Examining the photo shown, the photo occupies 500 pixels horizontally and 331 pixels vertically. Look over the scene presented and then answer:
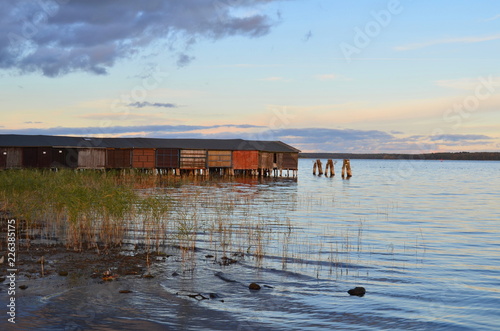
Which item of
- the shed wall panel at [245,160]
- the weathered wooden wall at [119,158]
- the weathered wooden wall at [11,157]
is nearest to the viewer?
the weathered wooden wall at [11,157]

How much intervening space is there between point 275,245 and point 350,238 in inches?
151

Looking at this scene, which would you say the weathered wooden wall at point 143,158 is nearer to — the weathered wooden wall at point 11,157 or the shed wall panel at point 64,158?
the shed wall panel at point 64,158

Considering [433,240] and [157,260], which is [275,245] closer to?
[157,260]

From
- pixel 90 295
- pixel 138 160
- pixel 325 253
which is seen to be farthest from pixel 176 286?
pixel 138 160

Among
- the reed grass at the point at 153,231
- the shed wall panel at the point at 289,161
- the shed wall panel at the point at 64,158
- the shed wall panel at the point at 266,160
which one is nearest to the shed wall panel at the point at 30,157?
the shed wall panel at the point at 64,158

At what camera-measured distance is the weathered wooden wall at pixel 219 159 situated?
66375 mm

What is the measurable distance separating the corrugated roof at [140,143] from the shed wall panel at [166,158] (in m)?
0.80

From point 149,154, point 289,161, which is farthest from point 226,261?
point 289,161

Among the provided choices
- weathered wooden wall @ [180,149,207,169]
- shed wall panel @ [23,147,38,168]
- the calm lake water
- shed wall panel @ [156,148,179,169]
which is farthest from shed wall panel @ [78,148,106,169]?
the calm lake water

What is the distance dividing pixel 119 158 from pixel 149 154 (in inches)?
146

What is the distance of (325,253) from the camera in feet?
55.7

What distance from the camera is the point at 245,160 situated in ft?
226

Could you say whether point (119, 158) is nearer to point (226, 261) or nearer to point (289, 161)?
point (289, 161)

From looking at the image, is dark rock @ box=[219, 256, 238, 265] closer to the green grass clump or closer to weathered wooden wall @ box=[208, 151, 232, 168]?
the green grass clump
